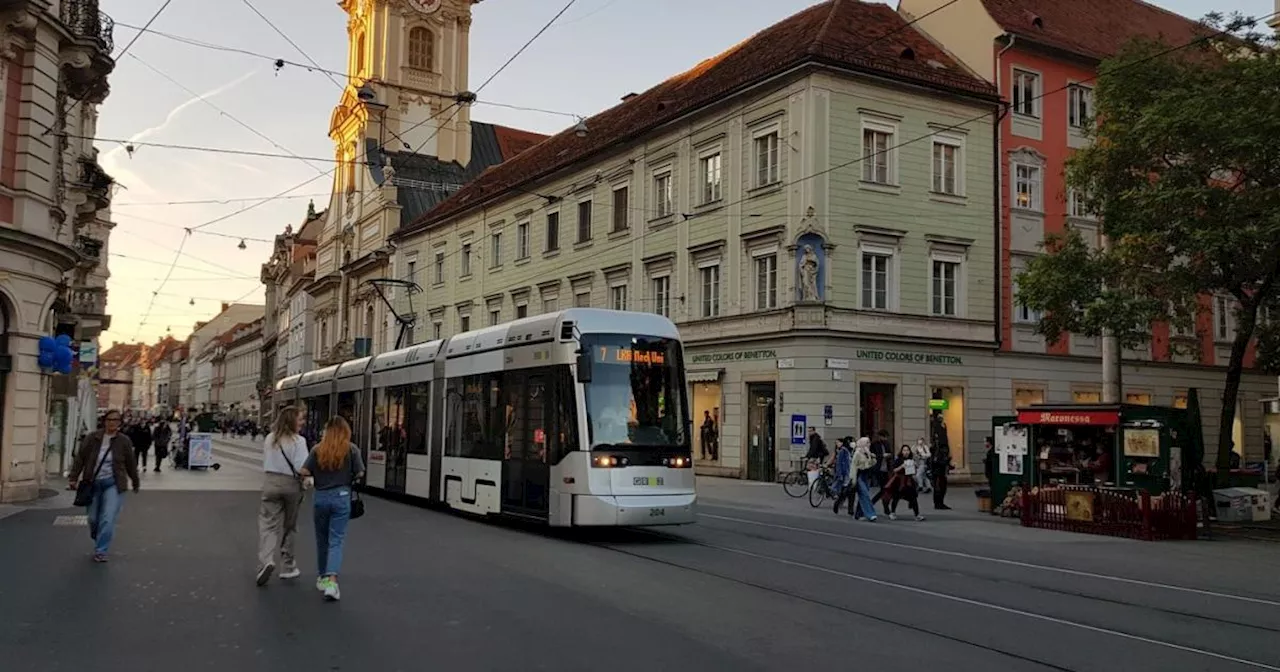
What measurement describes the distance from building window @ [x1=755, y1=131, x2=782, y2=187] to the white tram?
52.4ft

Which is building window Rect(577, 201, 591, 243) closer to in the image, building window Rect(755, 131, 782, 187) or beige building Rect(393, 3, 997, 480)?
beige building Rect(393, 3, 997, 480)

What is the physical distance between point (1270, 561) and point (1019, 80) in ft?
76.3

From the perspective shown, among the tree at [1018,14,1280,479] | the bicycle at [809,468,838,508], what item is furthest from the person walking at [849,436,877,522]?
the tree at [1018,14,1280,479]

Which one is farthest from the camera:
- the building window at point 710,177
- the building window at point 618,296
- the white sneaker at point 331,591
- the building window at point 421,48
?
the building window at point 421,48

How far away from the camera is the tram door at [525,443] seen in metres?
15.5

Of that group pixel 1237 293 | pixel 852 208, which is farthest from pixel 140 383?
pixel 1237 293

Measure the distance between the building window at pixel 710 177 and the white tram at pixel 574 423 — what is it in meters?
17.4

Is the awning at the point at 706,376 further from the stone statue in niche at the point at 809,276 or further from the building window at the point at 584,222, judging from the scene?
the building window at the point at 584,222

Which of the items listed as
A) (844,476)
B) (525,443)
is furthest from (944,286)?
(525,443)

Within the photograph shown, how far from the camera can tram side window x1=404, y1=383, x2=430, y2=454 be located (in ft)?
67.1

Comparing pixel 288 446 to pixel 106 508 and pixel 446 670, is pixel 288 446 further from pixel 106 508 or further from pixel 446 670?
pixel 446 670

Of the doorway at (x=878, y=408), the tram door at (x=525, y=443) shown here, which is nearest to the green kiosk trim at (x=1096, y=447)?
the doorway at (x=878, y=408)

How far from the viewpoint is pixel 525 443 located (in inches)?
632

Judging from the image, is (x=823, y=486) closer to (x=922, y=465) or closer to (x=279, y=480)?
(x=922, y=465)
